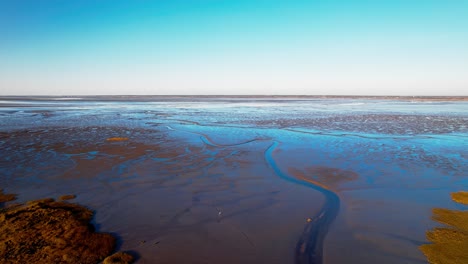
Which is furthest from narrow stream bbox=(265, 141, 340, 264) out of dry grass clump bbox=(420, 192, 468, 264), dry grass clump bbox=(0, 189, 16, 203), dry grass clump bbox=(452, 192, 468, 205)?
dry grass clump bbox=(0, 189, 16, 203)

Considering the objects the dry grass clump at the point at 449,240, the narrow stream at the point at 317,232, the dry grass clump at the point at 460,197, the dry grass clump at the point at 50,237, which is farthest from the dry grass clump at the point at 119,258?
the dry grass clump at the point at 460,197

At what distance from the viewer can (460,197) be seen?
587 cm

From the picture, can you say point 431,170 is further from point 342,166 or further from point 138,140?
point 138,140

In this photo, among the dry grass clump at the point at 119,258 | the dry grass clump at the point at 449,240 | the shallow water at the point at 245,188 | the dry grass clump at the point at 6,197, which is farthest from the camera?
the dry grass clump at the point at 6,197

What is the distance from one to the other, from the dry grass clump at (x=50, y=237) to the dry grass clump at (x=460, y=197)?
23.6 ft

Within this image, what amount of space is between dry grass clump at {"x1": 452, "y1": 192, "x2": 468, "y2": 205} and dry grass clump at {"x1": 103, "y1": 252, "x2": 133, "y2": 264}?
6.83 metres

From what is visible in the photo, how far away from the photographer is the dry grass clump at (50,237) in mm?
3636

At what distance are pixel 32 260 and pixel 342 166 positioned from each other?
811 centimetres

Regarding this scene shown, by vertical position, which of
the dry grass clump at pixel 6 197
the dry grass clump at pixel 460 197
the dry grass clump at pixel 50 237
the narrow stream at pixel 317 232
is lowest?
the narrow stream at pixel 317 232

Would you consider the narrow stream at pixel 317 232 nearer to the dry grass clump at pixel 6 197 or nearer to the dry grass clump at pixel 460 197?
the dry grass clump at pixel 460 197

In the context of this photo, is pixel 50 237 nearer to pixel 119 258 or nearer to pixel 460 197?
pixel 119 258

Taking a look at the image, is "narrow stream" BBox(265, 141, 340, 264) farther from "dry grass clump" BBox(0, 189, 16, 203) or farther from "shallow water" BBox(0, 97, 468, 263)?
"dry grass clump" BBox(0, 189, 16, 203)

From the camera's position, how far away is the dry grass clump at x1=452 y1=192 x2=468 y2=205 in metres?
5.67

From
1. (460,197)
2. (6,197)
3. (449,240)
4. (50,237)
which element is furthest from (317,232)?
(6,197)
